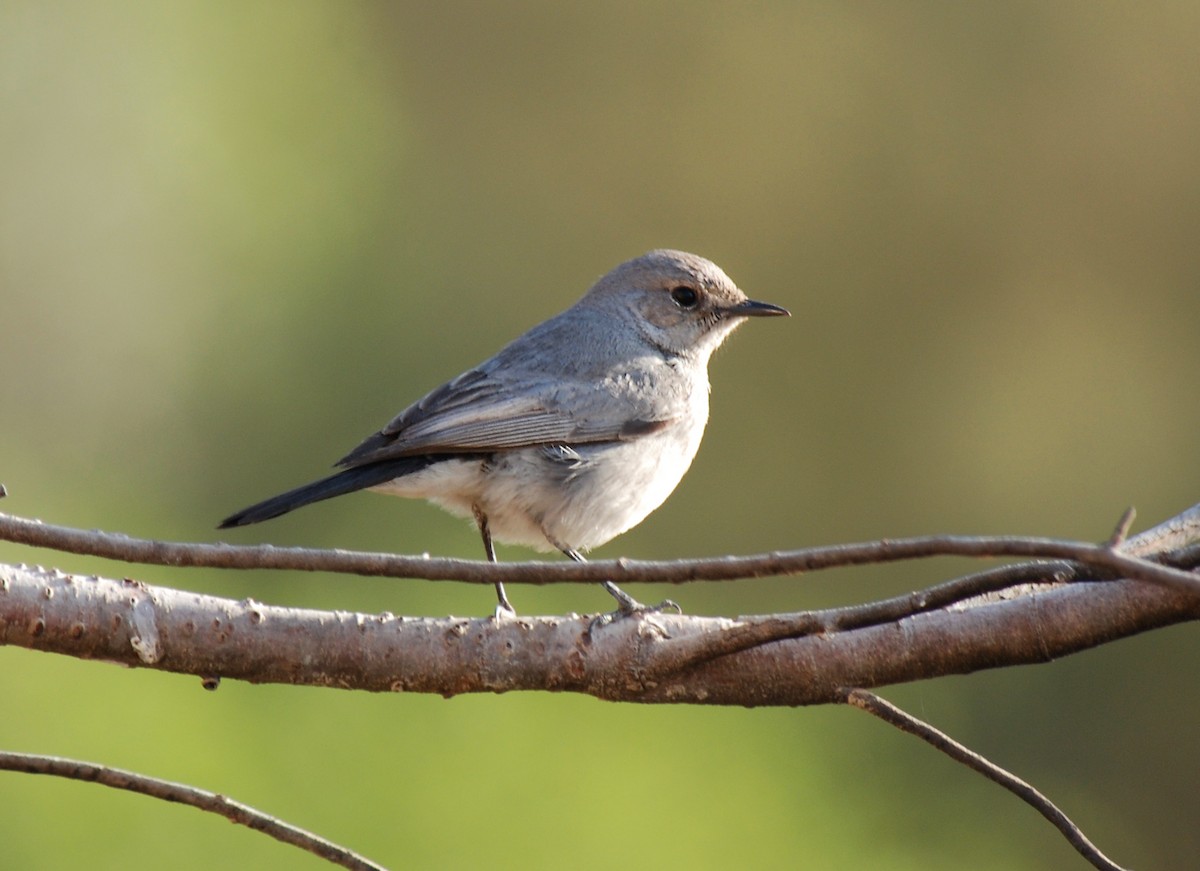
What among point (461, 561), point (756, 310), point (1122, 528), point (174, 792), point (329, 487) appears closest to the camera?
point (1122, 528)

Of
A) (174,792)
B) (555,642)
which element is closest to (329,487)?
(555,642)

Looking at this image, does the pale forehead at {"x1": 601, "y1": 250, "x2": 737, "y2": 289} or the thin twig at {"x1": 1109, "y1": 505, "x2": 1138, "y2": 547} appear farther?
the pale forehead at {"x1": 601, "y1": 250, "x2": 737, "y2": 289}

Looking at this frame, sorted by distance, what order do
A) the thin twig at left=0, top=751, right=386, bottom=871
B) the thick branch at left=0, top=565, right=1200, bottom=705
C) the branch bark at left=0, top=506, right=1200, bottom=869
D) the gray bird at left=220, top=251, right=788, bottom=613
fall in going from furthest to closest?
the gray bird at left=220, top=251, right=788, bottom=613 → the thick branch at left=0, top=565, right=1200, bottom=705 → the branch bark at left=0, top=506, right=1200, bottom=869 → the thin twig at left=0, top=751, right=386, bottom=871

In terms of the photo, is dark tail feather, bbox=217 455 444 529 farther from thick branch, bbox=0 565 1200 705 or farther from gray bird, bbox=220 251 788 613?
thick branch, bbox=0 565 1200 705

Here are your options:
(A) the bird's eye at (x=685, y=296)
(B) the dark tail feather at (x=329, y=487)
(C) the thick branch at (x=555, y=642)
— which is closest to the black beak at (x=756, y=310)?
(A) the bird's eye at (x=685, y=296)

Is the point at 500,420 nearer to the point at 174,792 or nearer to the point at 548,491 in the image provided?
the point at 548,491

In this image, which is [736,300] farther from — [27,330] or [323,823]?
[27,330]

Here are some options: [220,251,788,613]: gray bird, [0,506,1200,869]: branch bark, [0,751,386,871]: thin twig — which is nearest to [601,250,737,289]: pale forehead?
[220,251,788,613]: gray bird
